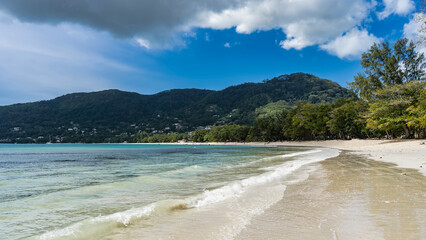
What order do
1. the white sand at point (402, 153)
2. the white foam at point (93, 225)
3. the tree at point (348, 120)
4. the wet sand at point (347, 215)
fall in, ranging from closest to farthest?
the wet sand at point (347, 215)
the white foam at point (93, 225)
the white sand at point (402, 153)
the tree at point (348, 120)

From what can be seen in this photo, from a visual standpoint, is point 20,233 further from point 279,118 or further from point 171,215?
point 279,118

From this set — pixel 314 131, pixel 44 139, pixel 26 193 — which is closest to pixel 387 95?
pixel 314 131

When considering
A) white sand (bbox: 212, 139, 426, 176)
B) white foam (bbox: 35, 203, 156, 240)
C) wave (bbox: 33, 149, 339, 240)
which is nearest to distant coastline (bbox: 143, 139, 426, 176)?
white sand (bbox: 212, 139, 426, 176)

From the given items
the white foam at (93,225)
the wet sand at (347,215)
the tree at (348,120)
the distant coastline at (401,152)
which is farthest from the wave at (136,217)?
the tree at (348,120)

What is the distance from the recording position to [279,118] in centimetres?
9481

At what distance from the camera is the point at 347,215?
17.3 ft

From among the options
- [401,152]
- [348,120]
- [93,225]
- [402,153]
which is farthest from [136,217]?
[348,120]

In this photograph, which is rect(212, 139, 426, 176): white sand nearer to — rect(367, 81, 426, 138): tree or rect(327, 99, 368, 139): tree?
rect(367, 81, 426, 138): tree

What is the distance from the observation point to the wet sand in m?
4.21

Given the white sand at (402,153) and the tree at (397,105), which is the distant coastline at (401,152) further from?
the tree at (397,105)

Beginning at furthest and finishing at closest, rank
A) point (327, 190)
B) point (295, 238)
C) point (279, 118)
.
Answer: point (279, 118) → point (327, 190) → point (295, 238)

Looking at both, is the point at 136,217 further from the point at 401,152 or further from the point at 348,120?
the point at 348,120

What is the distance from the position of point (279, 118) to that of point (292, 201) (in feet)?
298

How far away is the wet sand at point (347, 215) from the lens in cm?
421
